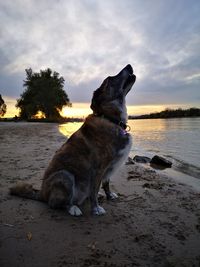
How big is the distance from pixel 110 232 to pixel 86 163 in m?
1.18

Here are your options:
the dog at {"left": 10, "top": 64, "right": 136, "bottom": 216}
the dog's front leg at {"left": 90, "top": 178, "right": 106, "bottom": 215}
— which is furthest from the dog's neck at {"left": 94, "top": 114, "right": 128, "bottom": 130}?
the dog's front leg at {"left": 90, "top": 178, "right": 106, "bottom": 215}

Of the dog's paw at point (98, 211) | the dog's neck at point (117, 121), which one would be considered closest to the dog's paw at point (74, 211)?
the dog's paw at point (98, 211)

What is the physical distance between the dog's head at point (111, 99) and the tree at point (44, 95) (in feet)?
193

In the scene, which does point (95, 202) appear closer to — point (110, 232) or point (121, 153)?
point (110, 232)

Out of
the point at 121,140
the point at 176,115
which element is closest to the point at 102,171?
the point at 121,140

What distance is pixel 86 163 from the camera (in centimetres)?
419

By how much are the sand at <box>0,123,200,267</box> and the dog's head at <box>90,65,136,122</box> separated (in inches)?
67.5

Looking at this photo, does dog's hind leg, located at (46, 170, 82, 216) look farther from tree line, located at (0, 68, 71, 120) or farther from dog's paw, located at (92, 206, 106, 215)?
tree line, located at (0, 68, 71, 120)

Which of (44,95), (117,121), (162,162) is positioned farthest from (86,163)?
(44,95)

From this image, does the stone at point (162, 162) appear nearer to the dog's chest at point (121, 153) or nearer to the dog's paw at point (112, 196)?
the dog's paw at point (112, 196)

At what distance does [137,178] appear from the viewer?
6500 mm

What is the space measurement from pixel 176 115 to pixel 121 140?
2436 inches

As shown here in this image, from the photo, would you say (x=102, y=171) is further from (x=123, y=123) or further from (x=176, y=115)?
(x=176, y=115)

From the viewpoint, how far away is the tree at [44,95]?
62.6 metres
